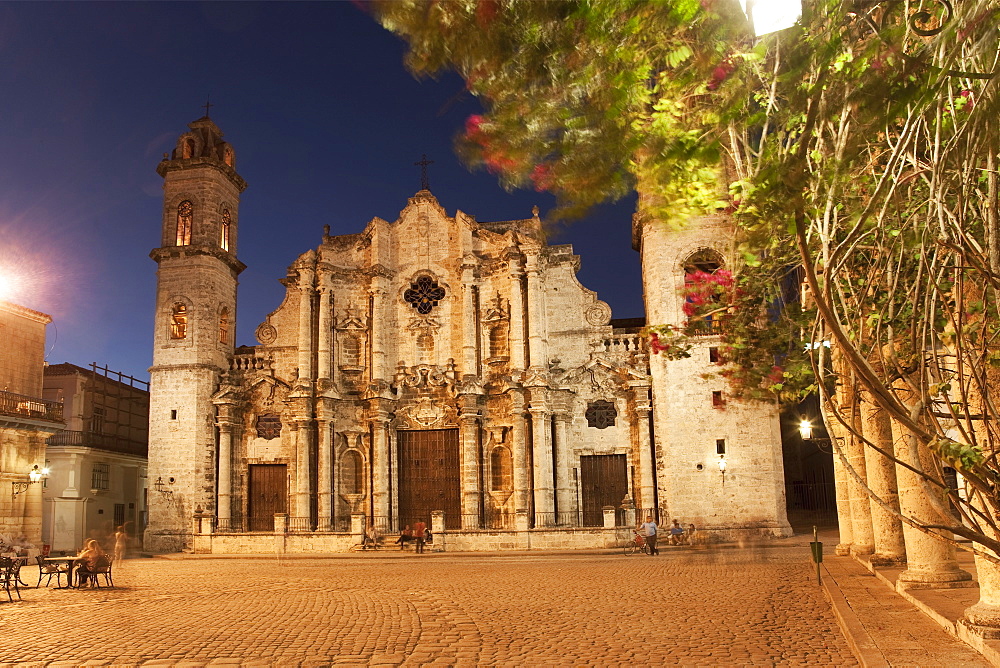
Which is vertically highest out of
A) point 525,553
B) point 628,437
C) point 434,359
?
point 434,359

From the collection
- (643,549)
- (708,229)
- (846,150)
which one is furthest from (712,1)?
(708,229)

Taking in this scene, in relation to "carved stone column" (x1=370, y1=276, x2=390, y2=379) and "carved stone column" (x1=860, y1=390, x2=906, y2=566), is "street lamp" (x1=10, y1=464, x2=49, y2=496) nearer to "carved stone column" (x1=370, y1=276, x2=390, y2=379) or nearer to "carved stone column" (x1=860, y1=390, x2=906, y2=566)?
"carved stone column" (x1=370, y1=276, x2=390, y2=379)

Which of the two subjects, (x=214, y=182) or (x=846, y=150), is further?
(x=214, y=182)

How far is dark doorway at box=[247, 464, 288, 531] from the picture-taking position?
3322cm

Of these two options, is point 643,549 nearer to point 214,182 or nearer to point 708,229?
point 708,229

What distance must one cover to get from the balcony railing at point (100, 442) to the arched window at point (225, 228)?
34.7 ft

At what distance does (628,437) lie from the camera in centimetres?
3103

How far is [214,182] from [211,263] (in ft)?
11.5

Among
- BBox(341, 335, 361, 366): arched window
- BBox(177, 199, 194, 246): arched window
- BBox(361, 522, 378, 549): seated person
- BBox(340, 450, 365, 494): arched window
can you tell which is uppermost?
BBox(177, 199, 194, 246): arched window

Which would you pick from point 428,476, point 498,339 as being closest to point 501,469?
point 428,476

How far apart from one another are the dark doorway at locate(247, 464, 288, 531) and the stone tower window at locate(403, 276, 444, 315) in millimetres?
8637

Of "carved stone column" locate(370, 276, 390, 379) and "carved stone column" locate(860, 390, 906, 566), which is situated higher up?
"carved stone column" locate(370, 276, 390, 379)

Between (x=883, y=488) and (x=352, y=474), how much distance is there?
23376mm

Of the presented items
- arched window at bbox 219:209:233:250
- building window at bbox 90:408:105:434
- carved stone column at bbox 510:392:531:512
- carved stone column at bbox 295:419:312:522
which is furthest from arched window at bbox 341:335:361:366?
building window at bbox 90:408:105:434
